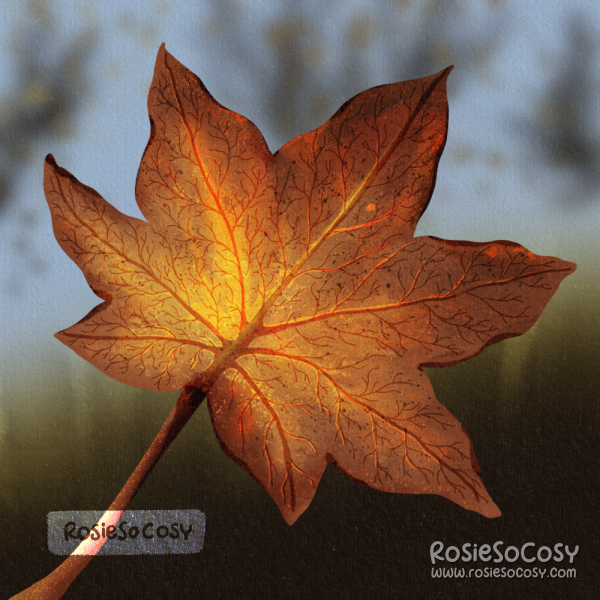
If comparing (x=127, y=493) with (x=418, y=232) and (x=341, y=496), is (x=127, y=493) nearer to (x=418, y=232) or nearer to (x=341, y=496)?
(x=341, y=496)

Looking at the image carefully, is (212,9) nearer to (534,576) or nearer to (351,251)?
(351,251)

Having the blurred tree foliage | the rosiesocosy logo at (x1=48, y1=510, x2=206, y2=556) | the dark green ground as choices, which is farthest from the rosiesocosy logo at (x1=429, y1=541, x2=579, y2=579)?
the blurred tree foliage

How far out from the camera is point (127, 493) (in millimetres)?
659

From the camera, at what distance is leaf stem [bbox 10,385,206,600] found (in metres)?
0.66

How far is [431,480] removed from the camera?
62 cm

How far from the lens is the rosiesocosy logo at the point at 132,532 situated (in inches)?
26.4

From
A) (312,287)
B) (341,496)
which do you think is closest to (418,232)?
(312,287)

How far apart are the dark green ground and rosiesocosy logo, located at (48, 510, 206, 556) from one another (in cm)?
1

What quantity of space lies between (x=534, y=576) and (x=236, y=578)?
14.4 inches

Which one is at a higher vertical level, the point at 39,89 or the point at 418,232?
the point at 39,89

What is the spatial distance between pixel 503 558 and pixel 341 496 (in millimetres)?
211

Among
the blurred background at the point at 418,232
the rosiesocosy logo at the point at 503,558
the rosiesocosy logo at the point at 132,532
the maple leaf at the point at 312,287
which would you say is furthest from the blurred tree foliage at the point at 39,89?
the rosiesocosy logo at the point at 503,558

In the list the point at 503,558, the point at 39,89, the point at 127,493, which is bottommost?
the point at 503,558

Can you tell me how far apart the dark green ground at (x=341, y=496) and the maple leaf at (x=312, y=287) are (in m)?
0.06
